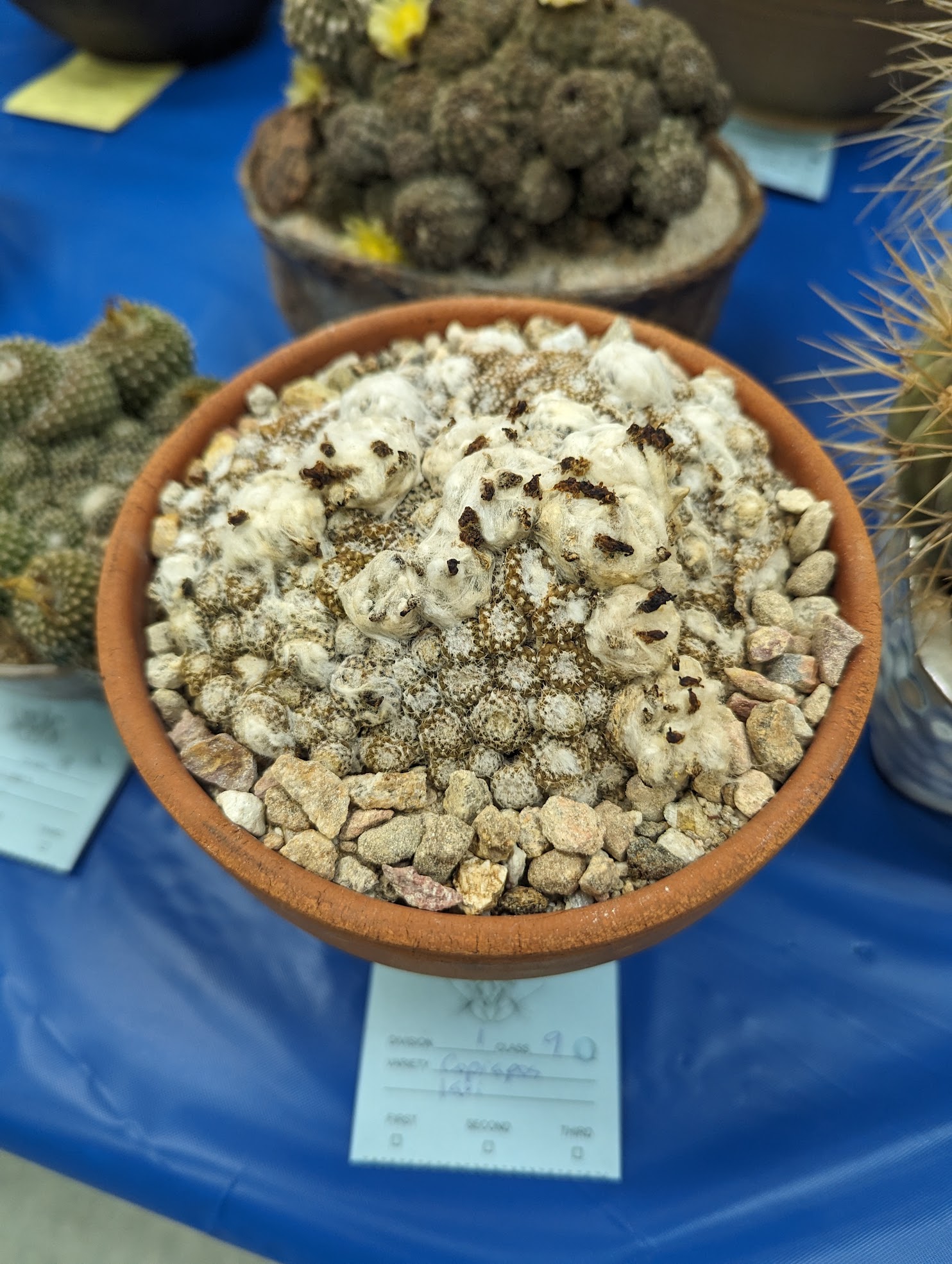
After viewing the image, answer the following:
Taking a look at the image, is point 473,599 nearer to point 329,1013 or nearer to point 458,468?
point 458,468

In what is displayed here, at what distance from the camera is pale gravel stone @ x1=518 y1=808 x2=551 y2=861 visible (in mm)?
492

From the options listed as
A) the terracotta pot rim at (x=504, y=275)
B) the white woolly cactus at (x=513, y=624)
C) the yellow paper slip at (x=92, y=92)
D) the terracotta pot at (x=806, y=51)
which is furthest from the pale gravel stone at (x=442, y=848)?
the yellow paper slip at (x=92, y=92)

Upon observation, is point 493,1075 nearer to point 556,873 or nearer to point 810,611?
point 556,873

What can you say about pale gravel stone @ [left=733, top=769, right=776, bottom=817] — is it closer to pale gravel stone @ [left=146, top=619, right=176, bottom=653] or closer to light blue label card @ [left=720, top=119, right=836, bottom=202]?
pale gravel stone @ [left=146, top=619, right=176, bottom=653]

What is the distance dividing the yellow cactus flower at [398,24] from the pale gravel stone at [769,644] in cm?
79

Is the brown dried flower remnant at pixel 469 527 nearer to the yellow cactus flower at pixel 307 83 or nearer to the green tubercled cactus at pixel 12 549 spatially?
the green tubercled cactus at pixel 12 549

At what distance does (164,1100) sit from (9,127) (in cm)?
159

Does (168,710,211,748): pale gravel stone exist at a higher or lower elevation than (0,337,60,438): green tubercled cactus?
lower

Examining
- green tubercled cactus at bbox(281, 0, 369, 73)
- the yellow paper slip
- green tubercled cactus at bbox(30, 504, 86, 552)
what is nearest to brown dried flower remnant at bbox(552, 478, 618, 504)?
green tubercled cactus at bbox(30, 504, 86, 552)

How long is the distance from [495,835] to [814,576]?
277 mm

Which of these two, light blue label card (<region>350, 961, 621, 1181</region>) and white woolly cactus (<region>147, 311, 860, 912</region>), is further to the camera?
light blue label card (<region>350, 961, 621, 1181</region>)

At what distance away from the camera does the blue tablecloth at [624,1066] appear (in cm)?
61

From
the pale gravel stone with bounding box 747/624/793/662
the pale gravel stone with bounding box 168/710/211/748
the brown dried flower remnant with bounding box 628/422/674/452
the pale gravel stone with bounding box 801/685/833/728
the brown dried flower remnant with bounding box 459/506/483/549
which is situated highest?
the brown dried flower remnant with bounding box 628/422/674/452

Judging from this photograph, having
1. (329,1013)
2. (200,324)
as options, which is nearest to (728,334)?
(200,324)
